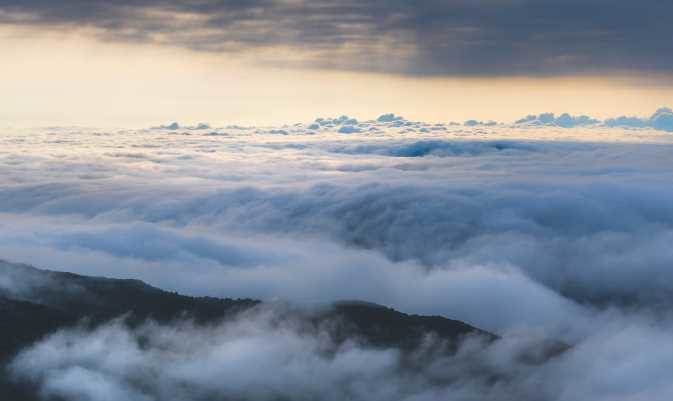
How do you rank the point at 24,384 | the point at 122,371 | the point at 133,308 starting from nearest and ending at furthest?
the point at 24,384
the point at 122,371
the point at 133,308

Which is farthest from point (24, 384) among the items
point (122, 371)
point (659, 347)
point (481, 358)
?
point (659, 347)

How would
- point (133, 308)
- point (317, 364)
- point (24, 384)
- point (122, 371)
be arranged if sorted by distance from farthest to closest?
1. point (133, 308)
2. point (317, 364)
3. point (122, 371)
4. point (24, 384)

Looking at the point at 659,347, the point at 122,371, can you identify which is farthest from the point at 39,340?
the point at 659,347

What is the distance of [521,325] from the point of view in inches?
7731

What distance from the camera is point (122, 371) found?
150375 mm

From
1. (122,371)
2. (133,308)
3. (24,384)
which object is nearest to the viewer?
(24,384)

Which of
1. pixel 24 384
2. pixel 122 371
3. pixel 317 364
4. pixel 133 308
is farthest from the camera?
pixel 133 308

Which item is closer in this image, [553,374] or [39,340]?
[553,374]

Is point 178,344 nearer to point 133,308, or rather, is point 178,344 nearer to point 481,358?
→ point 133,308

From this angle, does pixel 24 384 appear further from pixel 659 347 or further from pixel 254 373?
pixel 659 347

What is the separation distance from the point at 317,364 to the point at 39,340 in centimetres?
5658

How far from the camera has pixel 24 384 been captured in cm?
14075

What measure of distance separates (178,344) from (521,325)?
80233 millimetres

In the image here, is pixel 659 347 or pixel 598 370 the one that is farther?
pixel 659 347
